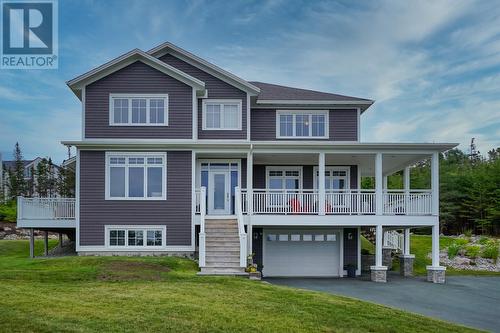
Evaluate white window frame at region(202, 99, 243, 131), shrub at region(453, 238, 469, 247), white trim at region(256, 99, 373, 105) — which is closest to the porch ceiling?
white window frame at region(202, 99, 243, 131)

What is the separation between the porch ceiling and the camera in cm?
1859

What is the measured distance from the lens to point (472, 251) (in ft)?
83.6

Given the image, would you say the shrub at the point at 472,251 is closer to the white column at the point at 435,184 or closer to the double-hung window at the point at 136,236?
the white column at the point at 435,184

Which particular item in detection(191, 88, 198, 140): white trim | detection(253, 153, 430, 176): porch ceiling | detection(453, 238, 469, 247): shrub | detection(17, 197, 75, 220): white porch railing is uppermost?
detection(191, 88, 198, 140): white trim

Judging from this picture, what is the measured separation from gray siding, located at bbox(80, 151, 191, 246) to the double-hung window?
213mm

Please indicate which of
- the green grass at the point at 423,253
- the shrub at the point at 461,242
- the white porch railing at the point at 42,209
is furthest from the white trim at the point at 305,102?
the shrub at the point at 461,242

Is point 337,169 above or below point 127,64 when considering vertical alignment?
below

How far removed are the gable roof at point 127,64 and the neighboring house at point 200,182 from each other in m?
0.04

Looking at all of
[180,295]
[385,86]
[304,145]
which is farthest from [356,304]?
[385,86]

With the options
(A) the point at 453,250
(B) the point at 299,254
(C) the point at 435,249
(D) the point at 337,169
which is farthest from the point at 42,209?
(A) the point at 453,250

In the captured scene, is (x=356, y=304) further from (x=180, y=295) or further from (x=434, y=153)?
(x=434, y=153)

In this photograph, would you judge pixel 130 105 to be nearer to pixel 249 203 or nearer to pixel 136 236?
pixel 136 236

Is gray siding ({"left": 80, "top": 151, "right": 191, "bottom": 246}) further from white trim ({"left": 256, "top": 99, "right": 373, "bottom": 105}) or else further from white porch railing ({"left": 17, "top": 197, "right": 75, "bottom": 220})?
white trim ({"left": 256, "top": 99, "right": 373, "bottom": 105})

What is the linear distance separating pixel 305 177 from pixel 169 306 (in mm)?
12497
